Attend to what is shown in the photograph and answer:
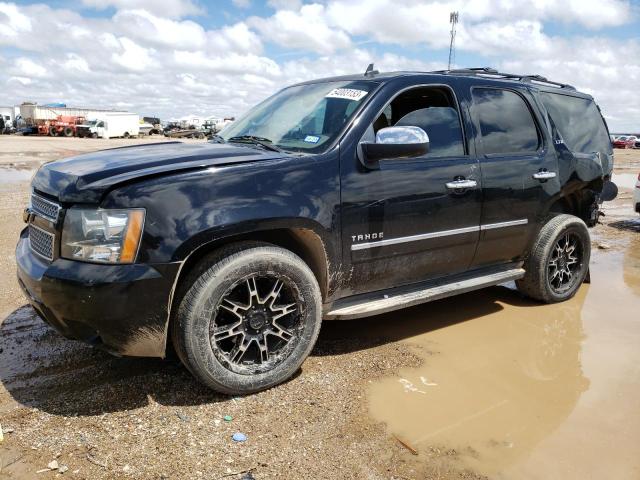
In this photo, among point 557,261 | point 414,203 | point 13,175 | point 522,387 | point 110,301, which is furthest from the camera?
point 13,175

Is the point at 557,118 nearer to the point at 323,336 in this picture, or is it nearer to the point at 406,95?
the point at 406,95

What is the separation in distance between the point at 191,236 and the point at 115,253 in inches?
15.2

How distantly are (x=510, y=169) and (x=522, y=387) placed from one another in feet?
5.58

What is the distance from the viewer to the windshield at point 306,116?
339 cm

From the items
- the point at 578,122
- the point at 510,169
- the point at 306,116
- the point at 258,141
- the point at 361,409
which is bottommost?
the point at 361,409

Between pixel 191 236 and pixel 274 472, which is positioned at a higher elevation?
pixel 191 236

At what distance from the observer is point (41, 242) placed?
292 centimetres

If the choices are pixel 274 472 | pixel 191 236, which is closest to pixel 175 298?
pixel 191 236

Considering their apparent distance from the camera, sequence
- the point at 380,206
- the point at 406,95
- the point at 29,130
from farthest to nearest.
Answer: the point at 29,130, the point at 406,95, the point at 380,206

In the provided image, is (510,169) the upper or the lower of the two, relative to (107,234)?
upper

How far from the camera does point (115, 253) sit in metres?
2.62

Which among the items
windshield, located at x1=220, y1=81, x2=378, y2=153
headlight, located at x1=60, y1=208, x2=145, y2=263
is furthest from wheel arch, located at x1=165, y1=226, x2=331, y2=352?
windshield, located at x1=220, y1=81, x2=378, y2=153

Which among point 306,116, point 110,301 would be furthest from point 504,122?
point 110,301

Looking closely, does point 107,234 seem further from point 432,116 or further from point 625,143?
point 625,143
